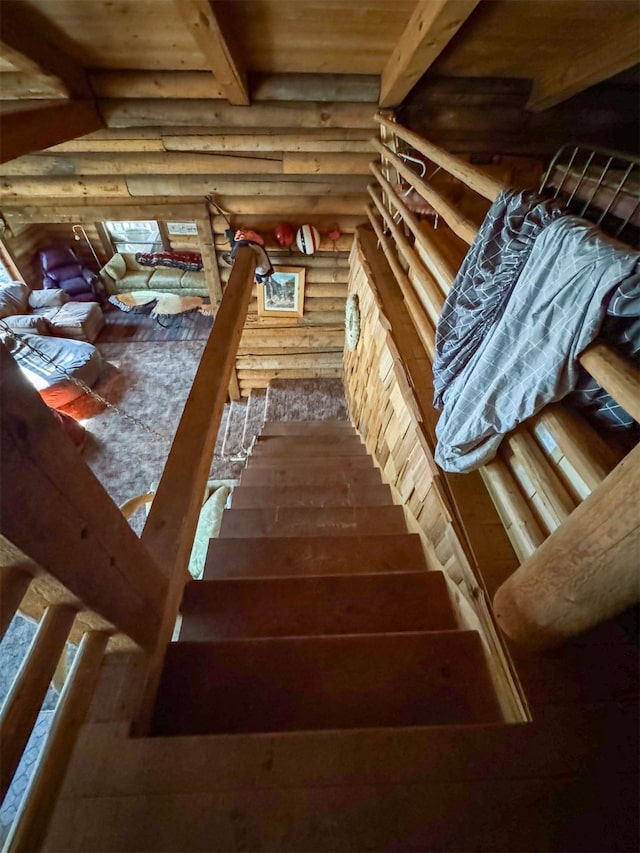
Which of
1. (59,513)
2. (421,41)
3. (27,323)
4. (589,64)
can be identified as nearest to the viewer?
(59,513)

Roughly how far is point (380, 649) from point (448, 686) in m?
0.25

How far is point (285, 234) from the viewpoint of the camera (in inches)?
177

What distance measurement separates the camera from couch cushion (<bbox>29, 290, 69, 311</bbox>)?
7102mm

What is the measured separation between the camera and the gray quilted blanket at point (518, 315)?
98 centimetres

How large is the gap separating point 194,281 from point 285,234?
14.4 feet

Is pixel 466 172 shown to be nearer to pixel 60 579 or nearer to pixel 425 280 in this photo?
pixel 425 280

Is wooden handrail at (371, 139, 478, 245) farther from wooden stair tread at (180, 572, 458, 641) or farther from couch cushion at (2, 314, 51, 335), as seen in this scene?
couch cushion at (2, 314, 51, 335)

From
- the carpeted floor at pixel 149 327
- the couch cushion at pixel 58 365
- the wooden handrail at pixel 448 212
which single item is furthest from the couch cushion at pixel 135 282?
the wooden handrail at pixel 448 212

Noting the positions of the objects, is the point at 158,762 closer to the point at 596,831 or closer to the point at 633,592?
the point at 596,831

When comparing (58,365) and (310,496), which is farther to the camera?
(58,365)

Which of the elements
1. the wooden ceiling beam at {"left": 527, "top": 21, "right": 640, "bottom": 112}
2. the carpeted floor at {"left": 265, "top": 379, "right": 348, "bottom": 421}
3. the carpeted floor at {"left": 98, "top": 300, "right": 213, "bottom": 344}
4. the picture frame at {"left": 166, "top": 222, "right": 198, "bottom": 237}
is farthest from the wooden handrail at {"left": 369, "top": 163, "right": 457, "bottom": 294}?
the picture frame at {"left": 166, "top": 222, "right": 198, "bottom": 237}

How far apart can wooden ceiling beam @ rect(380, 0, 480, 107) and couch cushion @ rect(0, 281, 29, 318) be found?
6818 millimetres

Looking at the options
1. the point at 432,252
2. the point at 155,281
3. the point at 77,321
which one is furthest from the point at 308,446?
the point at 155,281

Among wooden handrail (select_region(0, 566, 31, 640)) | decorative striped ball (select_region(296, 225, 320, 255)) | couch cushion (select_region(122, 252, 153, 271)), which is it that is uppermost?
wooden handrail (select_region(0, 566, 31, 640))
